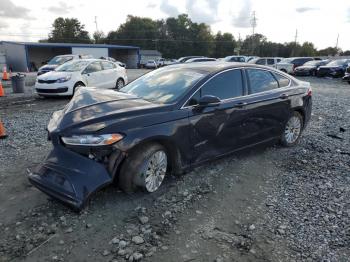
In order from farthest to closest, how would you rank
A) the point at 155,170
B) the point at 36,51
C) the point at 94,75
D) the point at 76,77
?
the point at 36,51 → the point at 94,75 → the point at 76,77 → the point at 155,170

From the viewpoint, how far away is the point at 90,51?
167 feet

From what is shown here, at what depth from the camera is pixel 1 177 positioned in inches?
178

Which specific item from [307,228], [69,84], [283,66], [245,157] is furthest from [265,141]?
[283,66]

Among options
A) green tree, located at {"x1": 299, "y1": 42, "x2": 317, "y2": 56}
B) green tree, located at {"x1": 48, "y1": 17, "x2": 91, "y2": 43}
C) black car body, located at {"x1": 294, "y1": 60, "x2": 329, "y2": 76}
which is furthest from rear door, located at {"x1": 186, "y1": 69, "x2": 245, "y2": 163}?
green tree, located at {"x1": 48, "y1": 17, "x2": 91, "y2": 43}

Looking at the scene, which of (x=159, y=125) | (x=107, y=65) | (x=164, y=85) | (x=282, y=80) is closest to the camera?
(x=159, y=125)

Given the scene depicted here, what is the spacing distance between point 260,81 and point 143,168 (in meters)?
2.76

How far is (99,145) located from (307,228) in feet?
8.08

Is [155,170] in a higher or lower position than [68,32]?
lower

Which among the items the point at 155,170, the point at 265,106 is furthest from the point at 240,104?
the point at 155,170

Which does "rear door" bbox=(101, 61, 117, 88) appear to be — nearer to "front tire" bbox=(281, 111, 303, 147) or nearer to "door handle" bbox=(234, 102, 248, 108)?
"front tire" bbox=(281, 111, 303, 147)

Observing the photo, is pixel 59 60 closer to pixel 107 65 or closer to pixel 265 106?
pixel 107 65

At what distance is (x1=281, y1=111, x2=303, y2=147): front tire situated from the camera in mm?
6043

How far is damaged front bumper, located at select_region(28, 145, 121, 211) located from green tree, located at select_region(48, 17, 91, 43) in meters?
92.0

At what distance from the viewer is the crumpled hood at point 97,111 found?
→ 11.8ft
